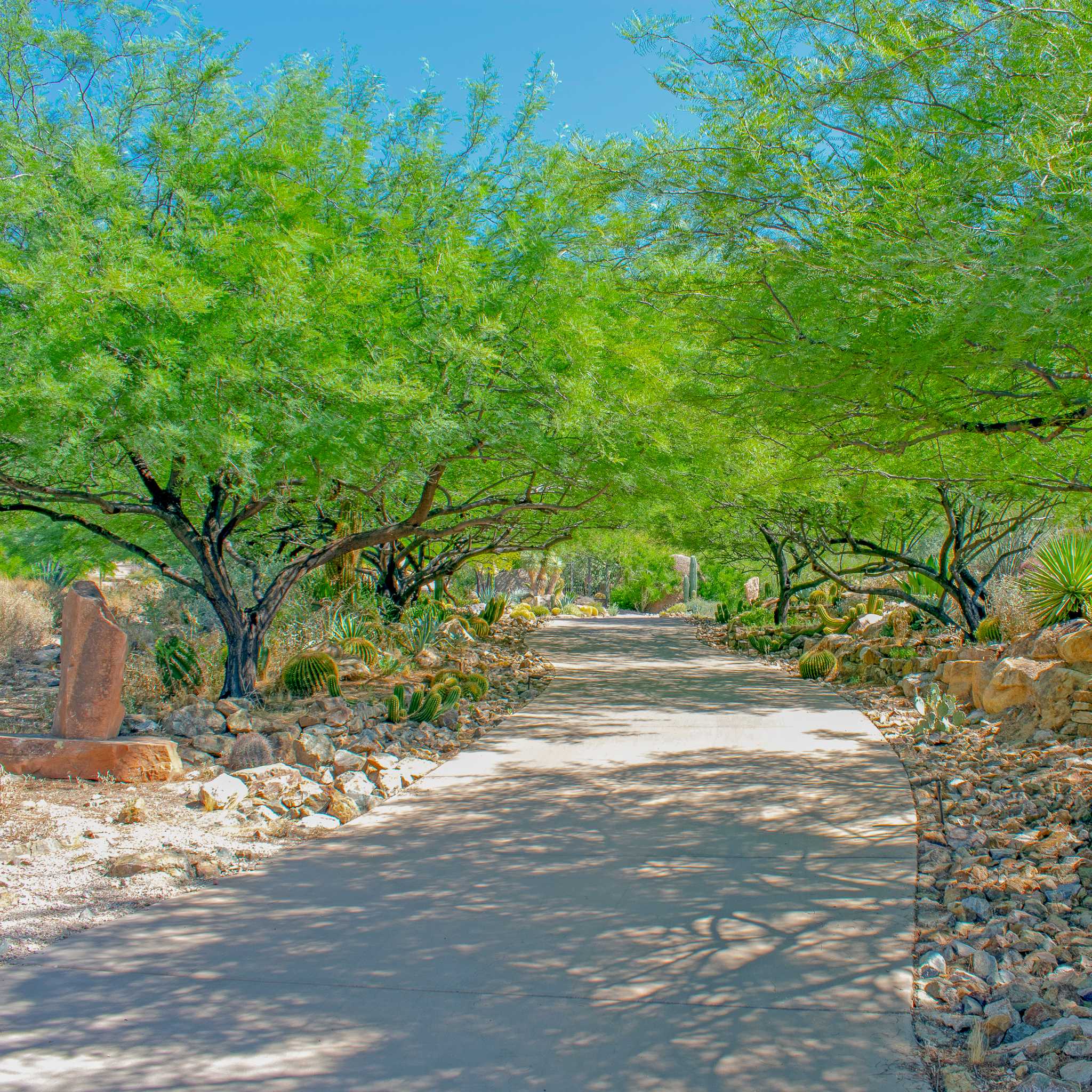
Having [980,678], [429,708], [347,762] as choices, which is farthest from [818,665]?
[347,762]

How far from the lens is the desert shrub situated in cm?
788

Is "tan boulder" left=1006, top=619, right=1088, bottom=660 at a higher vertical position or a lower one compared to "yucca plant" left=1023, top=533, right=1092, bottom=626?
lower

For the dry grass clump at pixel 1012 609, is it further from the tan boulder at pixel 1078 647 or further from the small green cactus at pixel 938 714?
the tan boulder at pixel 1078 647

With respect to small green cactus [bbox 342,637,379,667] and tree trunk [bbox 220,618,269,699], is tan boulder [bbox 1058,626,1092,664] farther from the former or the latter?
small green cactus [bbox 342,637,379,667]

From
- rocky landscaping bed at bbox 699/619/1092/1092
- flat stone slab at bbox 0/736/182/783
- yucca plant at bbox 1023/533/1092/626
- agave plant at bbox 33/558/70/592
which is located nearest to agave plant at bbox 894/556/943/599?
yucca plant at bbox 1023/533/1092/626

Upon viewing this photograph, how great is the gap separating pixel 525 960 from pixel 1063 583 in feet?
31.5

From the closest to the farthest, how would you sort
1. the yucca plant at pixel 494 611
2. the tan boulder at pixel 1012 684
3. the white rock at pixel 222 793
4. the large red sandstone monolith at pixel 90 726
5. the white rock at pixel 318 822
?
the white rock at pixel 318 822
the white rock at pixel 222 793
the large red sandstone monolith at pixel 90 726
the tan boulder at pixel 1012 684
the yucca plant at pixel 494 611

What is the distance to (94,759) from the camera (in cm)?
745

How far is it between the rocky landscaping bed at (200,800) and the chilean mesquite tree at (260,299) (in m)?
1.65

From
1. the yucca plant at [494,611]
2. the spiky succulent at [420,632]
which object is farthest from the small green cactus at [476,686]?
the yucca plant at [494,611]

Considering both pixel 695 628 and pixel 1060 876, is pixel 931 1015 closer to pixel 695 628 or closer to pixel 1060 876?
pixel 1060 876

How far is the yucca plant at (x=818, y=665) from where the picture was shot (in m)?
15.2

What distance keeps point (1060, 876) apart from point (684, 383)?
528cm

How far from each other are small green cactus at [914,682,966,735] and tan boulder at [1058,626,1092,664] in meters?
1.07
